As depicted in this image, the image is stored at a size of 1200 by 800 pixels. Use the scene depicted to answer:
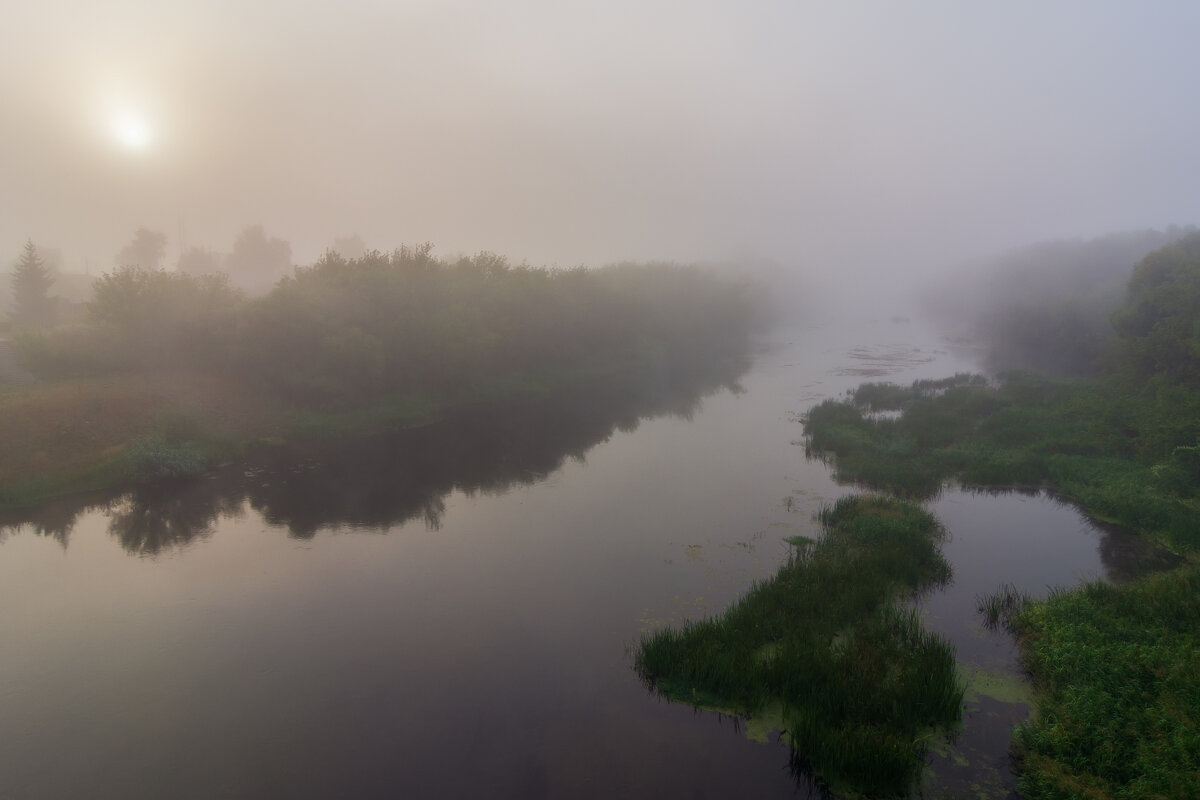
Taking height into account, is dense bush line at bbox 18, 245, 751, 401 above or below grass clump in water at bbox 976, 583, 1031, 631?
above

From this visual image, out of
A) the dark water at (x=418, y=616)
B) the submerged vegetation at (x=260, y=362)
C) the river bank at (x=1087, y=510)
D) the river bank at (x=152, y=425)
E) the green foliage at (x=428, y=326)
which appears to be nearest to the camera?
the river bank at (x=1087, y=510)

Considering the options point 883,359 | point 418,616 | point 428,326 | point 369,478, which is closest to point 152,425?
point 369,478

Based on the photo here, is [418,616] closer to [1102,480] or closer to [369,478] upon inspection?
[369,478]

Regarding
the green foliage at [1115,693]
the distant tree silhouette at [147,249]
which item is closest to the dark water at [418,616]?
the green foliage at [1115,693]

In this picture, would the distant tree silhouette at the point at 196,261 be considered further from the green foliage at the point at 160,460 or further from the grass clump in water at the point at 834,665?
the grass clump in water at the point at 834,665

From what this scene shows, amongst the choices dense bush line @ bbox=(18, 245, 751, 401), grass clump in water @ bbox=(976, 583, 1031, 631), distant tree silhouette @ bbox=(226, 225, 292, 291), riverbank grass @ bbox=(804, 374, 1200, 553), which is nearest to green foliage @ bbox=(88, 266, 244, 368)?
dense bush line @ bbox=(18, 245, 751, 401)

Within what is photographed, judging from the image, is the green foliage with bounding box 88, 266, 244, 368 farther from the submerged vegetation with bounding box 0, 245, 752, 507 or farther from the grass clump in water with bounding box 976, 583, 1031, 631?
the grass clump in water with bounding box 976, 583, 1031, 631
